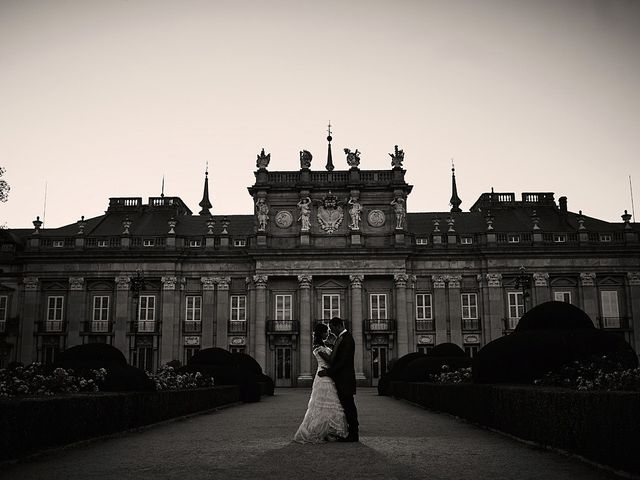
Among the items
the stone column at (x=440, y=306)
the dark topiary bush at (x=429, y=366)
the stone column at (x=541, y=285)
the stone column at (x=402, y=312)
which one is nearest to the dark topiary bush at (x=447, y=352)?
→ the dark topiary bush at (x=429, y=366)

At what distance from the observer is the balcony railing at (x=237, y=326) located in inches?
1889

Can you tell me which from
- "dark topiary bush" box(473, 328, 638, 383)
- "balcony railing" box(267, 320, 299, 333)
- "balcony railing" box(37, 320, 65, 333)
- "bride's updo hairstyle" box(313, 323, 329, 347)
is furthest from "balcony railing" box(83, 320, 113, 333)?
"bride's updo hairstyle" box(313, 323, 329, 347)

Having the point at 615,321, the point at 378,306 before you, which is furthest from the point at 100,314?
the point at 615,321

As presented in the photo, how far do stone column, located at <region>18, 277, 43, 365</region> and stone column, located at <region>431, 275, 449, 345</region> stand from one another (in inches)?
1117

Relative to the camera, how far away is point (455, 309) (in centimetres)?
4781

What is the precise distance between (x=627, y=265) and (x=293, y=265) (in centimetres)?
2363

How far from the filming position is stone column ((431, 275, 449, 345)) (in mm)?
47438

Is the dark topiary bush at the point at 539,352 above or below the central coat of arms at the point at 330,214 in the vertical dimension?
below

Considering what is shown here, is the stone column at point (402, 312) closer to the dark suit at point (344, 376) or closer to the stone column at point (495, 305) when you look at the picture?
the stone column at point (495, 305)

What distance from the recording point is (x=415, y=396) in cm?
2489

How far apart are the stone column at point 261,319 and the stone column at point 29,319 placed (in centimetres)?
1580

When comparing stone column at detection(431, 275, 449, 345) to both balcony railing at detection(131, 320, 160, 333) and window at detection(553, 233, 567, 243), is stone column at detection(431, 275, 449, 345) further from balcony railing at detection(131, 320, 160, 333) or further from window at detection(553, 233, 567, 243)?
balcony railing at detection(131, 320, 160, 333)

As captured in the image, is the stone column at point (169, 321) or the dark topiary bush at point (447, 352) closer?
the dark topiary bush at point (447, 352)

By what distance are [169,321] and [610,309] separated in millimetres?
31081
